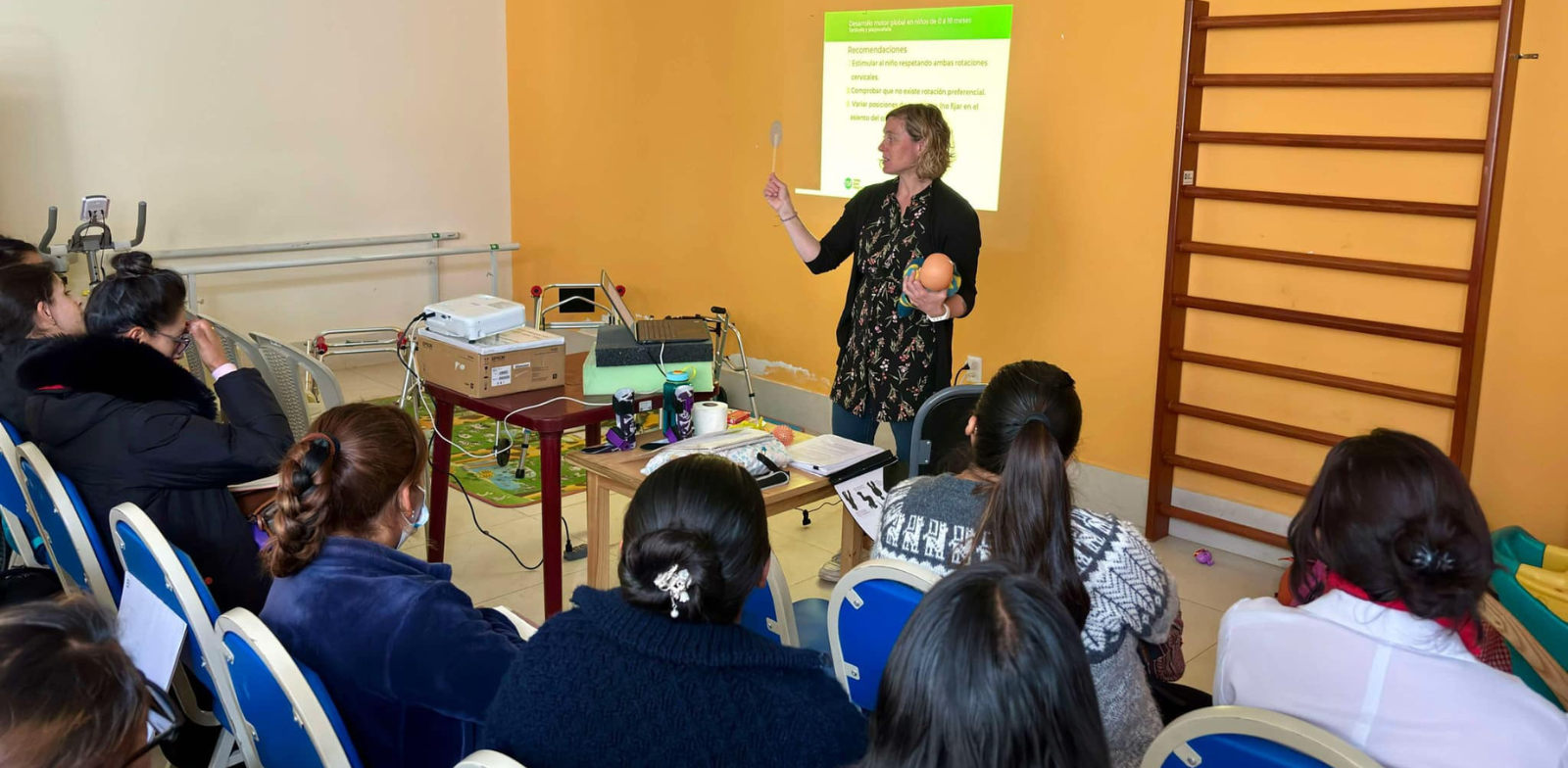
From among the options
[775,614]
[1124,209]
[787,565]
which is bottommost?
[787,565]

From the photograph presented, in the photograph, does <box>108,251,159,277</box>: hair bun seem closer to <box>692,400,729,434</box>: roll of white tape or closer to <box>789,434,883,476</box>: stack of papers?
<box>692,400,729,434</box>: roll of white tape

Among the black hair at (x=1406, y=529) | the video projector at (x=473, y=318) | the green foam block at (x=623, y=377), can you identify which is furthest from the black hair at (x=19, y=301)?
the black hair at (x=1406, y=529)

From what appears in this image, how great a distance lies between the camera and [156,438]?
2.30 metres

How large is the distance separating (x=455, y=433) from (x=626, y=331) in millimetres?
2298

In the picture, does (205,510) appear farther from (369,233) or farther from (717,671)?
(369,233)

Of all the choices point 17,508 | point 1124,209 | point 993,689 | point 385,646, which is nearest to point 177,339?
point 17,508

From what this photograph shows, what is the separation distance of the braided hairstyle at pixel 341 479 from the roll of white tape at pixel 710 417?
110 centimetres

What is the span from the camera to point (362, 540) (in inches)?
66.9

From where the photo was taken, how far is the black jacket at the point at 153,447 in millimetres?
2297

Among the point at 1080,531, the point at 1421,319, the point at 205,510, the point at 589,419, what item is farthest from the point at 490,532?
the point at 1421,319

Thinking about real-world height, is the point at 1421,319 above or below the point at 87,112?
below

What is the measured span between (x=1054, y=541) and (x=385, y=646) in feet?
3.23

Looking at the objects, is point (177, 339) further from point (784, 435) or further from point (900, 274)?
point (900, 274)

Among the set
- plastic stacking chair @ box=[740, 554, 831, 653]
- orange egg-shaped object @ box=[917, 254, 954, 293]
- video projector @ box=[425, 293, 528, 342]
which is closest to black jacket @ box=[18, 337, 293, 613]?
video projector @ box=[425, 293, 528, 342]
